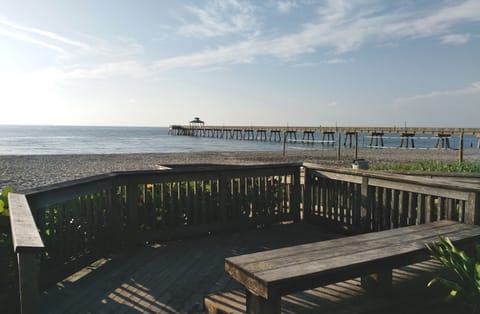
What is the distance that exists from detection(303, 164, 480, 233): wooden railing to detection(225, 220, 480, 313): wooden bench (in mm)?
727

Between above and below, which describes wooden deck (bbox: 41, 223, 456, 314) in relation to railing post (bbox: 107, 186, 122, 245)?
below

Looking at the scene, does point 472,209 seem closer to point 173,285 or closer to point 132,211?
point 173,285

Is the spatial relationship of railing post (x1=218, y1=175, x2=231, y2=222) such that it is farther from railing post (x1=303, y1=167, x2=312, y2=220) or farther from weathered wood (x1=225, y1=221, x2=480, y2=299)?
weathered wood (x1=225, y1=221, x2=480, y2=299)

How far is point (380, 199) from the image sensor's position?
5.21 m

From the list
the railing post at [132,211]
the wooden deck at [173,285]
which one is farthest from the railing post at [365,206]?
the railing post at [132,211]

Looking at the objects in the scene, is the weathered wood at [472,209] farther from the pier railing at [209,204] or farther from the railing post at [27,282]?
the railing post at [27,282]

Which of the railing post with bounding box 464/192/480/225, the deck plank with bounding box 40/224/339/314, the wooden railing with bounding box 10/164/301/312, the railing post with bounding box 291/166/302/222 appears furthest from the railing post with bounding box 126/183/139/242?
the railing post with bounding box 464/192/480/225

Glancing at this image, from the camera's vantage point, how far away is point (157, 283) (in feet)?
13.0

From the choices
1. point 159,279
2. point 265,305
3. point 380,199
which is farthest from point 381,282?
point 380,199

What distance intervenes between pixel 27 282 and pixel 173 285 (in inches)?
68.8

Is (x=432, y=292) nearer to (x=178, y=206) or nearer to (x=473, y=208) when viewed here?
(x=473, y=208)

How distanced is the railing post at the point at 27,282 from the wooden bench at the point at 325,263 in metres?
1.23

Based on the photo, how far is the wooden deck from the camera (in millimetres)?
3024

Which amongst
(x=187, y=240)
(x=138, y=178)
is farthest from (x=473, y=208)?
(x=138, y=178)
